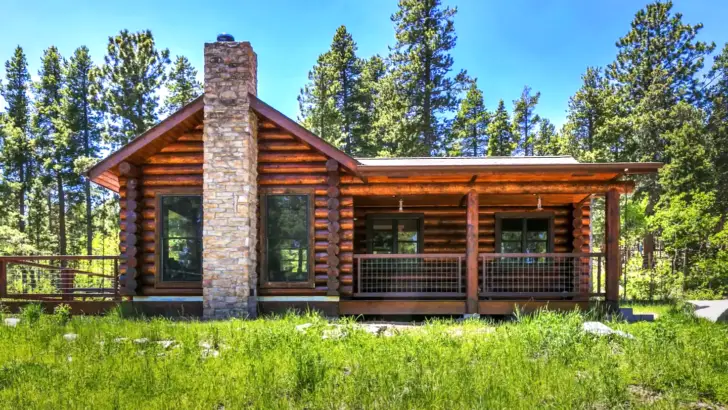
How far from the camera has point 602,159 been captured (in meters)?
27.2

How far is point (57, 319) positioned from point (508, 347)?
7.64m

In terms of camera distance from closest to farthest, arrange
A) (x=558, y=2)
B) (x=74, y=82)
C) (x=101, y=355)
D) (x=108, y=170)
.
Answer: (x=101, y=355)
(x=108, y=170)
(x=558, y=2)
(x=74, y=82)

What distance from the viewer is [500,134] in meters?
34.6

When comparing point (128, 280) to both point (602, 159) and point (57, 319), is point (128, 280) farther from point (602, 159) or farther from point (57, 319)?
point (602, 159)

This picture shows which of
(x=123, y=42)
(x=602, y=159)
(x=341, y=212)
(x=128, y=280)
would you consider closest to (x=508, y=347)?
(x=341, y=212)

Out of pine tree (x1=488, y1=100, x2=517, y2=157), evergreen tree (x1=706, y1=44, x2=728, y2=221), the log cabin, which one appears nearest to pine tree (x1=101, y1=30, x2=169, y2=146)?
the log cabin

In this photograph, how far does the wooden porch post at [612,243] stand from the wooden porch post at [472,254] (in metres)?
2.88

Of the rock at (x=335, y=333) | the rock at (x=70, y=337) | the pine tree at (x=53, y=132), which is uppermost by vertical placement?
the pine tree at (x=53, y=132)

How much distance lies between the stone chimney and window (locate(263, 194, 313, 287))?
454mm

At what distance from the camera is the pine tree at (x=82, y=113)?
98.0 ft

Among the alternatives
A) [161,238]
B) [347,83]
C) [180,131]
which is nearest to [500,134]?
[347,83]

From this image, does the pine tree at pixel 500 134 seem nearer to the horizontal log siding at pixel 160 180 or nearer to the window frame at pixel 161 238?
the horizontal log siding at pixel 160 180

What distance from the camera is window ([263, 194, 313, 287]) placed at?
11.5m

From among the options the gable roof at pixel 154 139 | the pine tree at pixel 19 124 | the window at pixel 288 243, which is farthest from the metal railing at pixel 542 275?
the pine tree at pixel 19 124
